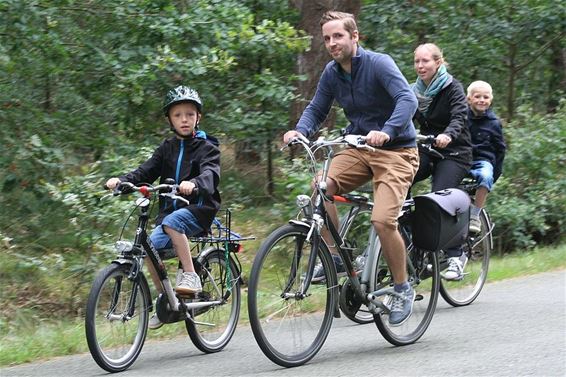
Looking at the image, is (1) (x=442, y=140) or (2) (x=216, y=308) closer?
(2) (x=216, y=308)

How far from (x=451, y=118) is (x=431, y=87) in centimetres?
33

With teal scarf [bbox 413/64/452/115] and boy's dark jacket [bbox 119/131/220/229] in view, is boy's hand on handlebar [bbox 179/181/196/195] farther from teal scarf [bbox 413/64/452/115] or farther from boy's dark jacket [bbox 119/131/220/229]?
teal scarf [bbox 413/64/452/115]

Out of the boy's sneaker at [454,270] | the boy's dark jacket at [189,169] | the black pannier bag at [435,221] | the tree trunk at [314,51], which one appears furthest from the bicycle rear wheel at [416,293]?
the tree trunk at [314,51]

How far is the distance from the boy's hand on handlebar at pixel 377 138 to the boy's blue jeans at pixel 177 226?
4.56 feet

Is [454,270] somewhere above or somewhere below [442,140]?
below

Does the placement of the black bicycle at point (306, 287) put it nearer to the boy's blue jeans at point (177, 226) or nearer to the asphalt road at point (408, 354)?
the asphalt road at point (408, 354)

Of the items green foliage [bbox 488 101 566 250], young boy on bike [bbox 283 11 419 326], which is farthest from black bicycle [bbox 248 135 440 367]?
green foliage [bbox 488 101 566 250]

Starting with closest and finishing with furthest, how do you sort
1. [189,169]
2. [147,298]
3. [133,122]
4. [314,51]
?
[147,298]
[189,169]
[133,122]
[314,51]

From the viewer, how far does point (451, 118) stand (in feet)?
27.2

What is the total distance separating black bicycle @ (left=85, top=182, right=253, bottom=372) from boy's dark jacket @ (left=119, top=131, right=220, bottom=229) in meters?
0.22

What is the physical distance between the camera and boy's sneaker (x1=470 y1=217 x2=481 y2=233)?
885 cm

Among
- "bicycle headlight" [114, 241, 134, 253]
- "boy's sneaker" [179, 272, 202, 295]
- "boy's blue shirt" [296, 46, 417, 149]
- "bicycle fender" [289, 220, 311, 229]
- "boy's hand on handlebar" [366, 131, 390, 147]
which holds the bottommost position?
"boy's sneaker" [179, 272, 202, 295]

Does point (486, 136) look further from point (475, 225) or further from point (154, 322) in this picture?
point (154, 322)

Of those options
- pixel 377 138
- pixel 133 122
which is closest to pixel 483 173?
pixel 377 138
